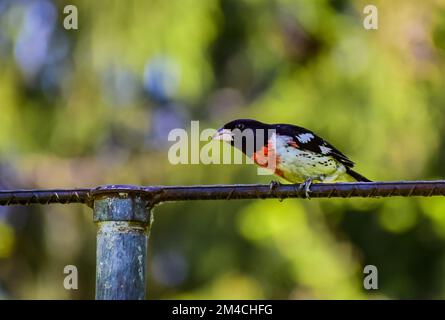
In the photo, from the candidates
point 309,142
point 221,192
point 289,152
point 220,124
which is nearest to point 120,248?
point 221,192

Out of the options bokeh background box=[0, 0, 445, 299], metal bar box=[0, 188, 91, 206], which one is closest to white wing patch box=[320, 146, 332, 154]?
metal bar box=[0, 188, 91, 206]

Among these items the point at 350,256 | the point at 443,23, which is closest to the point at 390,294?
the point at 350,256

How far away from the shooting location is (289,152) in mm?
4543

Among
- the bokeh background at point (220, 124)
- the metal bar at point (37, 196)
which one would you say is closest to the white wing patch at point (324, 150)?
the metal bar at point (37, 196)

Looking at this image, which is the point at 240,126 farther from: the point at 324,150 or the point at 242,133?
the point at 324,150

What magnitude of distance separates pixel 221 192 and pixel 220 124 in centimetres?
558

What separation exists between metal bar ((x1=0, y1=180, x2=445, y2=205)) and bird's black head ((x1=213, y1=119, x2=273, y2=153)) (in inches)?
76.2

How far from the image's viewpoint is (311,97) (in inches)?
322

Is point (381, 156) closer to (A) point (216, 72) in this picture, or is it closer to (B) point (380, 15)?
(B) point (380, 15)

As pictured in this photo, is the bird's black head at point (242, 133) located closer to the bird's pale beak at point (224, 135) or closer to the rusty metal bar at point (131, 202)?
the bird's pale beak at point (224, 135)

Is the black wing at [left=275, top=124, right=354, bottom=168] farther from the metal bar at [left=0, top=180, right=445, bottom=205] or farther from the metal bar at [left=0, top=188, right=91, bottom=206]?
the metal bar at [left=0, top=188, right=91, bottom=206]

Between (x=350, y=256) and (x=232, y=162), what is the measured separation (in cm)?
137

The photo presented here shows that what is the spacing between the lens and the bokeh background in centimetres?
788

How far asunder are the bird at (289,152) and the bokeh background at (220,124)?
2953 mm
